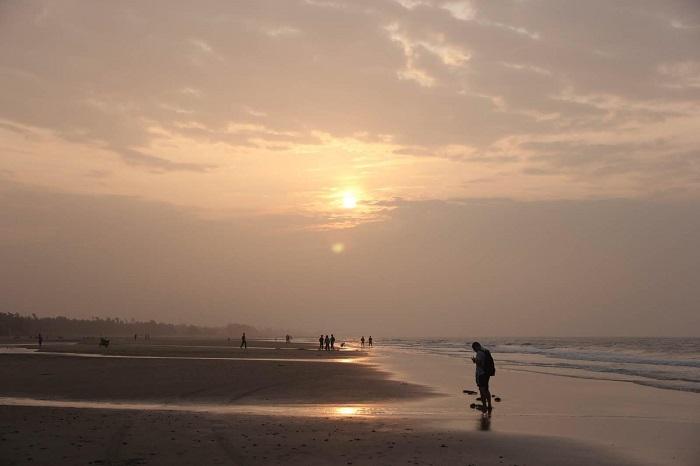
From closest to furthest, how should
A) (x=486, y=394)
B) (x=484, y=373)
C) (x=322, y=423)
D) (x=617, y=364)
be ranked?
(x=322, y=423)
(x=486, y=394)
(x=484, y=373)
(x=617, y=364)

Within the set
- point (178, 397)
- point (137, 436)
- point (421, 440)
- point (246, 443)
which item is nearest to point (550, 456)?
point (421, 440)

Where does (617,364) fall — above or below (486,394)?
below

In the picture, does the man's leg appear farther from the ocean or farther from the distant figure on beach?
the ocean

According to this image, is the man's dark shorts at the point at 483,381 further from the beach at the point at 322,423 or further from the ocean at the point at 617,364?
the ocean at the point at 617,364

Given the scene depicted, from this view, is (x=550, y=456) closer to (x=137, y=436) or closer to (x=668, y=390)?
(x=137, y=436)

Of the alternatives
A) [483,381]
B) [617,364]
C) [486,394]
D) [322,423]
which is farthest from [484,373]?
[617,364]

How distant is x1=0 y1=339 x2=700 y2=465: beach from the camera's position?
1121 centimetres

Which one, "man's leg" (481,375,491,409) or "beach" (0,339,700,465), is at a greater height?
"man's leg" (481,375,491,409)

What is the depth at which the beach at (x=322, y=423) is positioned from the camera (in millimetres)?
11211

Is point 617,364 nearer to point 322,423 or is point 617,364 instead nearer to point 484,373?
point 484,373

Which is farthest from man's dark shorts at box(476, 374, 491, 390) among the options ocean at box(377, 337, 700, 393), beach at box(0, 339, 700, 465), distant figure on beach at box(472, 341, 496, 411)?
ocean at box(377, 337, 700, 393)

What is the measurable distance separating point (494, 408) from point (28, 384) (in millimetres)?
17109

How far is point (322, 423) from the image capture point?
→ 1489cm

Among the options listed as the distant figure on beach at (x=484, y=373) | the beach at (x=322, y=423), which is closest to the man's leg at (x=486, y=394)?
the distant figure on beach at (x=484, y=373)
